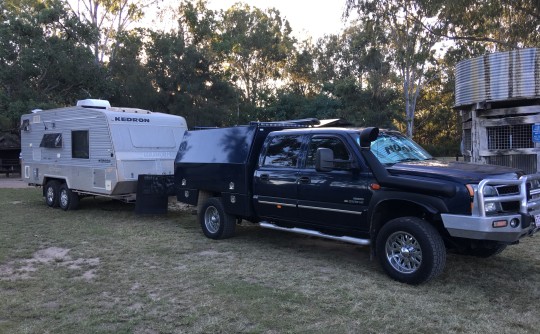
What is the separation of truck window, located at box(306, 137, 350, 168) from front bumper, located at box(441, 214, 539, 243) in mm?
1609

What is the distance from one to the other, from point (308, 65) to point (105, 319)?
141 ft

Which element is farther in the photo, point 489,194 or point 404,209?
point 404,209

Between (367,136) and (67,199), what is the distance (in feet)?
29.8

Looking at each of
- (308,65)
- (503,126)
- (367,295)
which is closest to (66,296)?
(367,295)

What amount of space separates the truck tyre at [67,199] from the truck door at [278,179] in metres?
6.55

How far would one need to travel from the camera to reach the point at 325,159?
6.22 meters

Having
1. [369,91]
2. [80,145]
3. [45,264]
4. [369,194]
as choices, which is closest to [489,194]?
[369,194]

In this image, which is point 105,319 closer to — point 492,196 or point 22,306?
point 22,306

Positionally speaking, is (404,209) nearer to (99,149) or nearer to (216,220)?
(216,220)

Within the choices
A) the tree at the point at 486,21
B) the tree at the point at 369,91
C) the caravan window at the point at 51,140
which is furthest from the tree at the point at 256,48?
the caravan window at the point at 51,140

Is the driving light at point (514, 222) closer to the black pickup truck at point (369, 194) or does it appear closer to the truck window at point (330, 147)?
the black pickup truck at point (369, 194)

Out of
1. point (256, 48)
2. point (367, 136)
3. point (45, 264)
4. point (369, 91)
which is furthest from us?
point (256, 48)

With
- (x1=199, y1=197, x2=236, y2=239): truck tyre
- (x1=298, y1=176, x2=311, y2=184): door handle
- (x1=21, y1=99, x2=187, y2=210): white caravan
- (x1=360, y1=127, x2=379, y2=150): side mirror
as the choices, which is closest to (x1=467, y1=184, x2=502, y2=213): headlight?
(x1=360, y1=127, x2=379, y2=150): side mirror

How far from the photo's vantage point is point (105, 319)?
4.64 m
